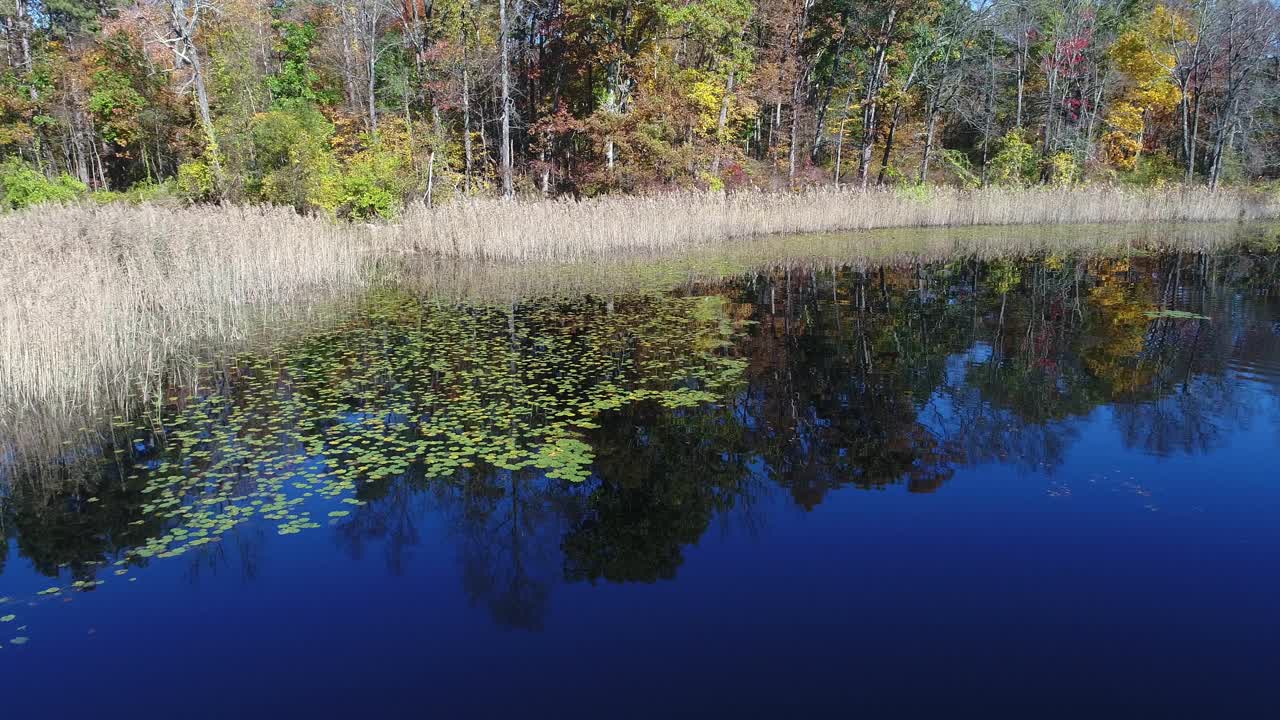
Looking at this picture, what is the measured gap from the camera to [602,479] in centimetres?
486

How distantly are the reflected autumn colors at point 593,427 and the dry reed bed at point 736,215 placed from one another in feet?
14.5

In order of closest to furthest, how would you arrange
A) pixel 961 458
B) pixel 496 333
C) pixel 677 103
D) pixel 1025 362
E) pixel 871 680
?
pixel 871 680 → pixel 961 458 → pixel 1025 362 → pixel 496 333 → pixel 677 103

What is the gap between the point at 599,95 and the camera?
23.8 metres

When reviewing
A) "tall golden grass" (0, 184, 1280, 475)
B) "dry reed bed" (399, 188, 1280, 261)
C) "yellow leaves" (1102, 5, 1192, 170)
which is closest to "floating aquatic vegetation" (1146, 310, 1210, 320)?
"tall golden grass" (0, 184, 1280, 475)

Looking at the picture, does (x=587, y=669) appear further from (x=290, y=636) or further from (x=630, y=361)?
(x=630, y=361)

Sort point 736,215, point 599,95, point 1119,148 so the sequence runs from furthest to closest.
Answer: point 1119,148, point 599,95, point 736,215

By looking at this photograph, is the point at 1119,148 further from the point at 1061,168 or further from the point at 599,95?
the point at 599,95

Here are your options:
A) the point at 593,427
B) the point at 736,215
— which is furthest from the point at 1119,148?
the point at 593,427

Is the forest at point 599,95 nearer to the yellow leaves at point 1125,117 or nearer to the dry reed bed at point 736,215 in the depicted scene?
the yellow leaves at point 1125,117

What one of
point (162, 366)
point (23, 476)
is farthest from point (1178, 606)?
point (162, 366)

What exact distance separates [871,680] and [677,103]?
67.1 feet

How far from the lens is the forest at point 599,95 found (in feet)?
68.8

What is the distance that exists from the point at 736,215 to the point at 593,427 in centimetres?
1259

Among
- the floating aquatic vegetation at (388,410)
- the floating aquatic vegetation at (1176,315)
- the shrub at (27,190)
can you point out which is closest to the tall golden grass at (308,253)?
the floating aquatic vegetation at (388,410)
